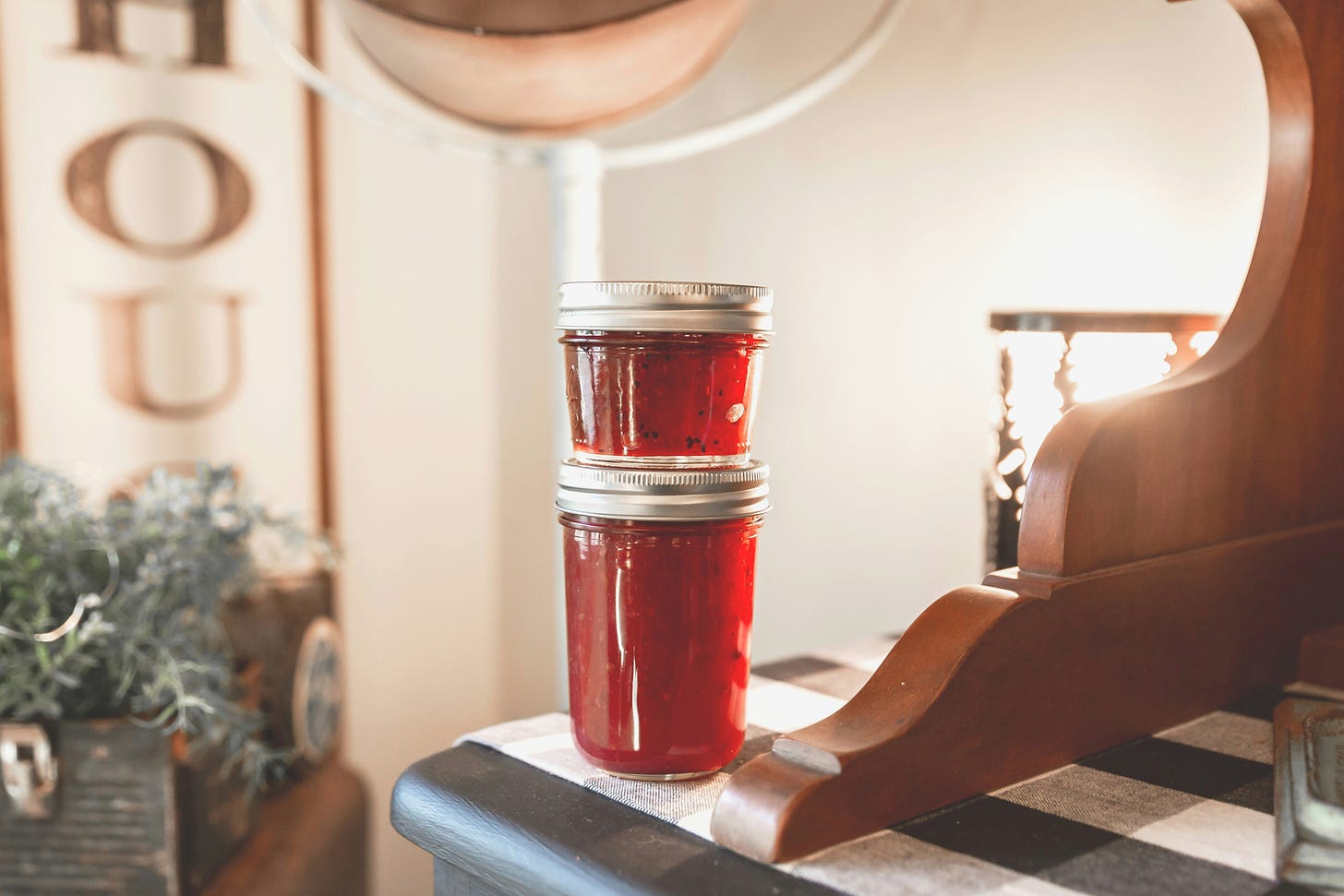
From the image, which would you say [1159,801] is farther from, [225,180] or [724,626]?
[225,180]

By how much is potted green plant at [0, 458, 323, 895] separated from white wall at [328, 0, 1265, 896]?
49cm

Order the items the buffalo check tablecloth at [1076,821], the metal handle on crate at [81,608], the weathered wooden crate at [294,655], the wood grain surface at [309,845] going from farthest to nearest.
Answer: the weathered wooden crate at [294,655]
the wood grain surface at [309,845]
the metal handle on crate at [81,608]
the buffalo check tablecloth at [1076,821]

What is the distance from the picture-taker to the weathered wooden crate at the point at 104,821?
96 cm

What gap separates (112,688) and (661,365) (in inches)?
30.4

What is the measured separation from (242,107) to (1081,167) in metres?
1.07

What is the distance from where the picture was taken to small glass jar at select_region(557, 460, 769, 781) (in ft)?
1.43

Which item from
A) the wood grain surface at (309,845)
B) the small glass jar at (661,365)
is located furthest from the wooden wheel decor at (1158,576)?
the wood grain surface at (309,845)

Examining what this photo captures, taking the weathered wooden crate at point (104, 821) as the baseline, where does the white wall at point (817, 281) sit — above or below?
above

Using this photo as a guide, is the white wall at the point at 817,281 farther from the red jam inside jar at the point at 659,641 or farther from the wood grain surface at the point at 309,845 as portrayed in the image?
the red jam inside jar at the point at 659,641

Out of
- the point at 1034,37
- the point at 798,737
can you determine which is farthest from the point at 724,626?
the point at 1034,37

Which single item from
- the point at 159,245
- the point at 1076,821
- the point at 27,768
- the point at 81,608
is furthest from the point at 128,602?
the point at 1076,821

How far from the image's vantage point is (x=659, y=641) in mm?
441

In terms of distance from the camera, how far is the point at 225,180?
143cm

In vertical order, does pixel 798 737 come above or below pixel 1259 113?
below
